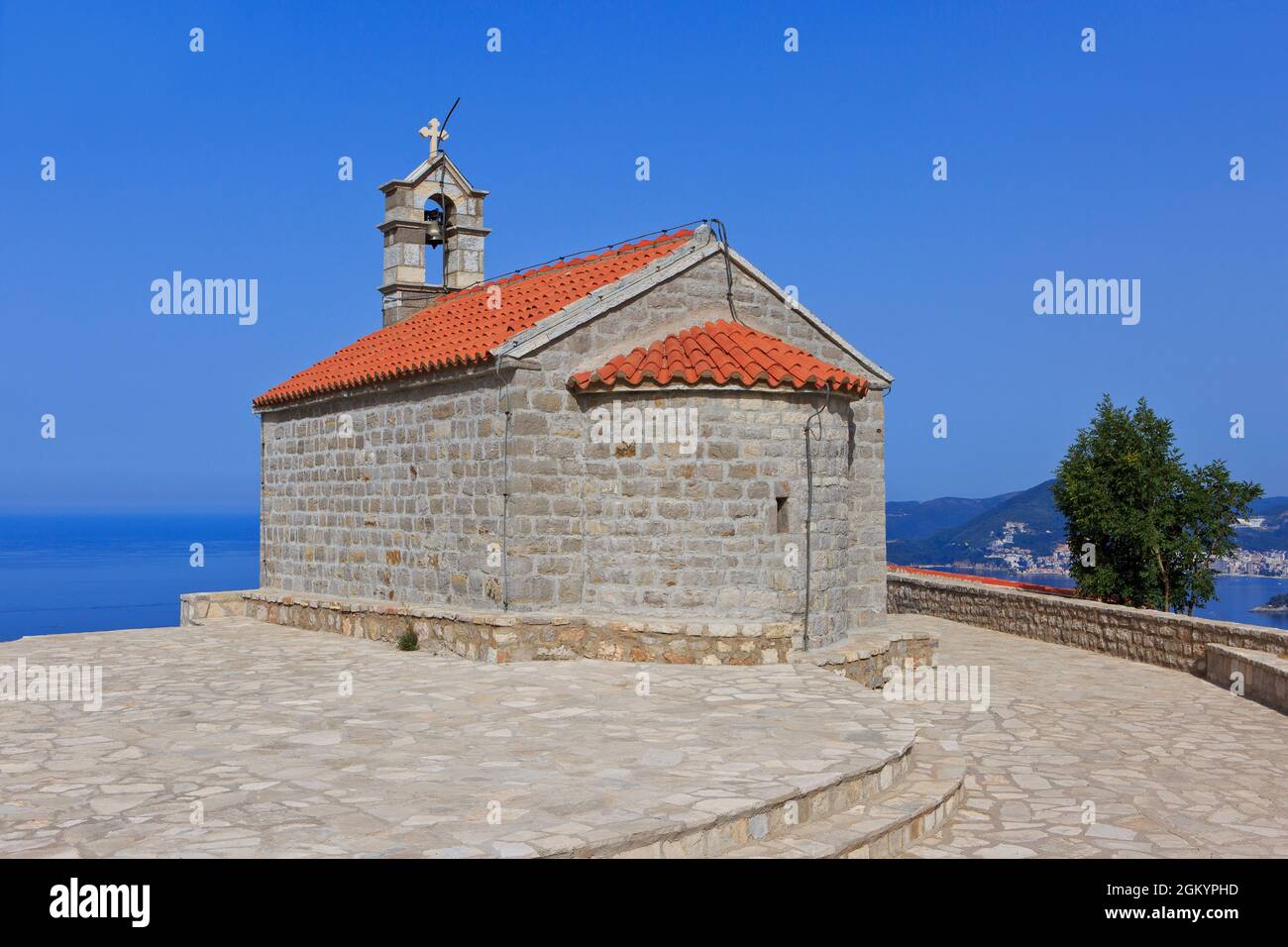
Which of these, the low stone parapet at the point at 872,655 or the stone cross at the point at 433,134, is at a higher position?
the stone cross at the point at 433,134

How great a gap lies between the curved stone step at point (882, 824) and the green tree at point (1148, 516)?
16.5m

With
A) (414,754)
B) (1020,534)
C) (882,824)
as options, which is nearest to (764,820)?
(882,824)

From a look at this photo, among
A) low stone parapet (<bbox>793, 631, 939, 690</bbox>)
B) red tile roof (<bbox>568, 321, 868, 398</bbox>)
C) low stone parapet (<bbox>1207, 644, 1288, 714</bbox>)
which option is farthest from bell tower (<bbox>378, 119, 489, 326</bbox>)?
low stone parapet (<bbox>1207, 644, 1288, 714</bbox>)

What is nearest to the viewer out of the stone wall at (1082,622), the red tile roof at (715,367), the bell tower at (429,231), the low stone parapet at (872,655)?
the red tile roof at (715,367)

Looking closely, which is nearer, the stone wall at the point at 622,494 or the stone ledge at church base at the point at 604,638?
the stone ledge at church base at the point at 604,638

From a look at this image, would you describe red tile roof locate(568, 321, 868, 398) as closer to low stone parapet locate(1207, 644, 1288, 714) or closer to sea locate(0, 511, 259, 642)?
low stone parapet locate(1207, 644, 1288, 714)

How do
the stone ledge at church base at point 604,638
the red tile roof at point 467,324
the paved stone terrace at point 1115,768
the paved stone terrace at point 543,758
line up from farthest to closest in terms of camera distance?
the red tile roof at point 467,324
the stone ledge at church base at point 604,638
the paved stone terrace at point 1115,768
the paved stone terrace at point 543,758

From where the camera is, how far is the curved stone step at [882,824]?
5582 mm

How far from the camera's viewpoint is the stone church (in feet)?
36.3

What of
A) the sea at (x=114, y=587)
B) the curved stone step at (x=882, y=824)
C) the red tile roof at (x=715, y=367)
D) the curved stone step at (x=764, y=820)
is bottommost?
the sea at (x=114, y=587)

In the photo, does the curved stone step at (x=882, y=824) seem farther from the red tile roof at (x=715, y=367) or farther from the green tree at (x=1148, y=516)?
the green tree at (x=1148, y=516)

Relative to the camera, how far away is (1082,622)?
16.3 meters

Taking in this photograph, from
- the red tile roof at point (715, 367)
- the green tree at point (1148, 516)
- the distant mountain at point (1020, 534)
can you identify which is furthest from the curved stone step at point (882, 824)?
the distant mountain at point (1020, 534)
